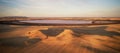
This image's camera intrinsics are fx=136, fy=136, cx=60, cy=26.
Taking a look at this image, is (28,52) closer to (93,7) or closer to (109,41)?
(109,41)

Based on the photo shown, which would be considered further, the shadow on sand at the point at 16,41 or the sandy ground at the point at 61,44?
the shadow on sand at the point at 16,41

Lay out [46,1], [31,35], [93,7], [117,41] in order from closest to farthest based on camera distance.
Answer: [117,41]
[31,35]
[46,1]
[93,7]

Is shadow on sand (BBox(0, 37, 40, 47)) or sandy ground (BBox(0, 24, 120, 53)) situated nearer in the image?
sandy ground (BBox(0, 24, 120, 53))

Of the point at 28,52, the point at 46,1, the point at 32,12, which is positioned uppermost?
the point at 46,1

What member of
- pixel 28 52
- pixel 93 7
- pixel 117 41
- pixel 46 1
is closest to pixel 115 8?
pixel 93 7

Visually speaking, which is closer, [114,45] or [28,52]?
[28,52]

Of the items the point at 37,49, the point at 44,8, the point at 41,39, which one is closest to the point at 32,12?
the point at 44,8

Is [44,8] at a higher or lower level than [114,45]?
higher

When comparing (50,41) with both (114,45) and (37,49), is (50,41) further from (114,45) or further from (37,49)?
(114,45)

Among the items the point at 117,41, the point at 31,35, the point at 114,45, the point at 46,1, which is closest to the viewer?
the point at 114,45

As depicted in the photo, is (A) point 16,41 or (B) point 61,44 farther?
(A) point 16,41
